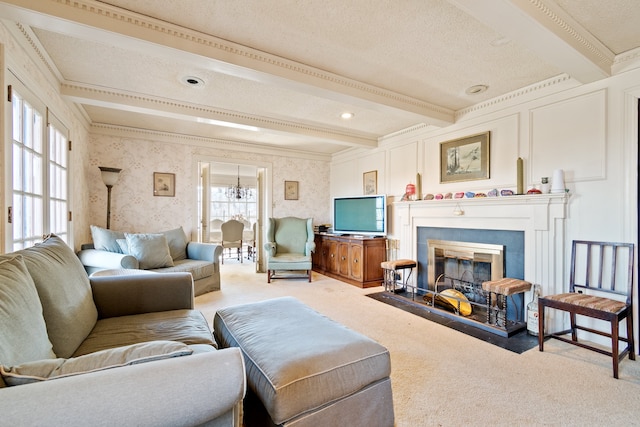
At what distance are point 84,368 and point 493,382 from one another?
2143mm

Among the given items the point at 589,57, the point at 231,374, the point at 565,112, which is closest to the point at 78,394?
the point at 231,374

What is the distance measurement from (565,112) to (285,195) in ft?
13.6

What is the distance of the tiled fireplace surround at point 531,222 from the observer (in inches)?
103

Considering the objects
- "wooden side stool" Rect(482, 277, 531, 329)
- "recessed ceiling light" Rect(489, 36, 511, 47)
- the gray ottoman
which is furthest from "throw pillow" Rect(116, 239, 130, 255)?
"recessed ceiling light" Rect(489, 36, 511, 47)

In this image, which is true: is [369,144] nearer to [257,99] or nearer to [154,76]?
[257,99]

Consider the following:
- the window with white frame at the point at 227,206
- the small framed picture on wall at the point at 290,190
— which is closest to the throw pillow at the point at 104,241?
Result: the small framed picture on wall at the point at 290,190

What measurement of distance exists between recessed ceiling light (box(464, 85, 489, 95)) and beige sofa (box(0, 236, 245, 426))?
3097 millimetres

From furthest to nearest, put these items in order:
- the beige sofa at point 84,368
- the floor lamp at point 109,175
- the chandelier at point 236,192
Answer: the chandelier at point 236,192 → the floor lamp at point 109,175 → the beige sofa at point 84,368

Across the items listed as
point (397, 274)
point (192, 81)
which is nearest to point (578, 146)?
point (397, 274)

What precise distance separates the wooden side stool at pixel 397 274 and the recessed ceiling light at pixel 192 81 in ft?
9.60

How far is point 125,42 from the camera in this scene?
188 centimetres

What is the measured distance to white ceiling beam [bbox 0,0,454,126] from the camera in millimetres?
1660

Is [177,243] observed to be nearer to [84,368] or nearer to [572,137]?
[84,368]

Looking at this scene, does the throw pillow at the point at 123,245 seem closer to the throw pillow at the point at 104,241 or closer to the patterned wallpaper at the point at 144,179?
the throw pillow at the point at 104,241
